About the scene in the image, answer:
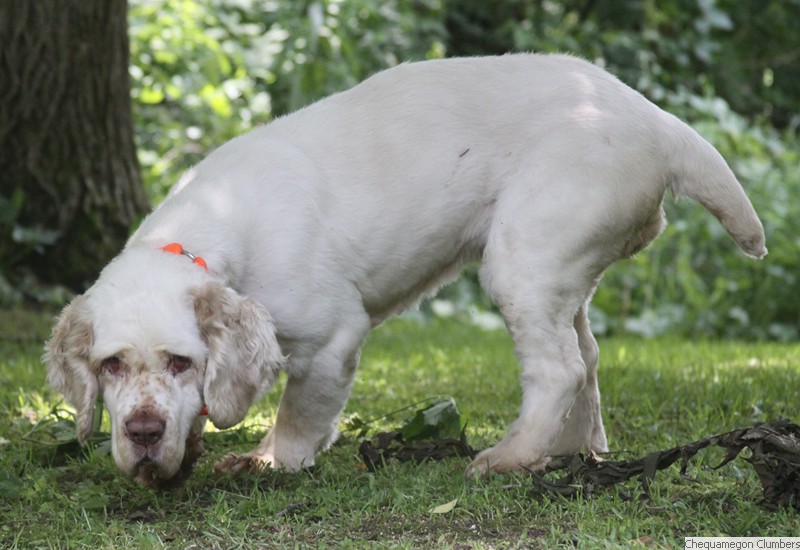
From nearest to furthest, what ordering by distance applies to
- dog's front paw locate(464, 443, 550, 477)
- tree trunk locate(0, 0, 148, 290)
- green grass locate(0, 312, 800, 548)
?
green grass locate(0, 312, 800, 548), dog's front paw locate(464, 443, 550, 477), tree trunk locate(0, 0, 148, 290)

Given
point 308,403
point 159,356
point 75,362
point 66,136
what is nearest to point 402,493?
point 308,403

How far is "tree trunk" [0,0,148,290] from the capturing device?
21.4 feet

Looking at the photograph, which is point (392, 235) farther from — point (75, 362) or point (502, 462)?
point (75, 362)

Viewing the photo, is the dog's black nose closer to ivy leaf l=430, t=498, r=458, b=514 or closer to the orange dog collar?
the orange dog collar

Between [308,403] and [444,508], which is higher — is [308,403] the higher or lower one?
the lower one

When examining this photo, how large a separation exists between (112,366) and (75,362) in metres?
0.17

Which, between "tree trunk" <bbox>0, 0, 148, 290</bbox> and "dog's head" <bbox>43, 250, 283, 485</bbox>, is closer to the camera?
"dog's head" <bbox>43, 250, 283, 485</bbox>

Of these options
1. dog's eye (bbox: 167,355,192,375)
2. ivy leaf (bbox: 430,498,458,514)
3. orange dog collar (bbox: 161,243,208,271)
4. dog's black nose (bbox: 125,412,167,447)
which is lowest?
ivy leaf (bbox: 430,498,458,514)

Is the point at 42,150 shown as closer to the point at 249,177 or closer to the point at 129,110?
the point at 129,110

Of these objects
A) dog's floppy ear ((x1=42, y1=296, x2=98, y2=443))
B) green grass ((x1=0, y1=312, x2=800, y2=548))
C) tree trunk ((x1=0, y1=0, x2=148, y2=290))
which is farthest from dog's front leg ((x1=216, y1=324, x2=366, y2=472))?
tree trunk ((x1=0, y1=0, x2=148, y2=290))

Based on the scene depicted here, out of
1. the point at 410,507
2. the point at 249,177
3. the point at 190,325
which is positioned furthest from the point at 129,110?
the point at 410,507

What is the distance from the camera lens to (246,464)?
12.8 ft

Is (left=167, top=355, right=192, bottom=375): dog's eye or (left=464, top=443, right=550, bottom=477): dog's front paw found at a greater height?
(left=167, top=355, right=192, bottom=375): dog's eye

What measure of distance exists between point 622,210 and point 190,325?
5.01 feet
